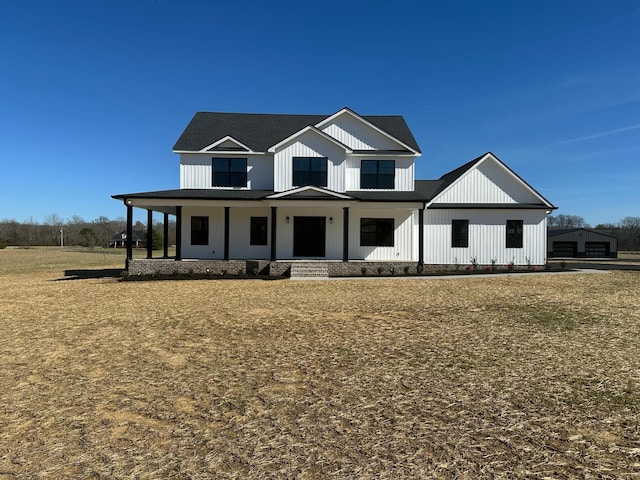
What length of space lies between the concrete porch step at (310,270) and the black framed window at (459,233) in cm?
843

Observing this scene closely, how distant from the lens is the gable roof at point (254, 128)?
23109mm

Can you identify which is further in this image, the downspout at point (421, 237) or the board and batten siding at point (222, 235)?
the board and batten siding at point (222, 235)

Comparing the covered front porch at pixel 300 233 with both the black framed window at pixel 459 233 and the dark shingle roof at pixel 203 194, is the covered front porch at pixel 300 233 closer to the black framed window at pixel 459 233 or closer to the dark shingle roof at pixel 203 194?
the dark shingle roof at pixel 203 194

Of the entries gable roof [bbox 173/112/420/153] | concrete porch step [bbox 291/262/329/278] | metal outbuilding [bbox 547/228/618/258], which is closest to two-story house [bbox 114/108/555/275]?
gable roof [bbox 173/112/420/153]

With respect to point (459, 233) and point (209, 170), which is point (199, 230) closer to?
point (209, 170)

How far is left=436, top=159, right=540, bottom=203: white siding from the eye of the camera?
22.7 metres

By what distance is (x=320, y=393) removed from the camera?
16.8ft

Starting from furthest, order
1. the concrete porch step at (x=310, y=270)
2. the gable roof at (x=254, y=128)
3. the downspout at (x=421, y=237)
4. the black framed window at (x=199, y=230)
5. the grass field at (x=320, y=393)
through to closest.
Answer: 1. the gable roof at (x=254, y=128)
2. the black framed window at (x=199, y=230)
3. the downspout at (x=421, y=237)
4. the concrete porch step at (x=310, y=270)
5. the grass field at (x=320, y=393)

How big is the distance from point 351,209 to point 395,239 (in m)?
3.27

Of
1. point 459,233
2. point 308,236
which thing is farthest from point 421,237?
point 308,236

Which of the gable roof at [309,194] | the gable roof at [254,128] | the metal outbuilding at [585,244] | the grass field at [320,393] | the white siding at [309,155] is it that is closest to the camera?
the grass field at [320,393]

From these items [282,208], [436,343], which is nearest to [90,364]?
[436,343]

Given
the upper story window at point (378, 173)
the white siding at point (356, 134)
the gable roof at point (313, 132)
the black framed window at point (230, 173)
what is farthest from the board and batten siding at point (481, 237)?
the black framed window at point (230, 173)

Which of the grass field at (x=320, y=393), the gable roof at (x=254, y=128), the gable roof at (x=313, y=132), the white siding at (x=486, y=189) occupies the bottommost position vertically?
the grass field at (x=320, y=393)
